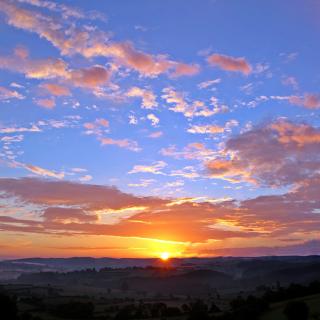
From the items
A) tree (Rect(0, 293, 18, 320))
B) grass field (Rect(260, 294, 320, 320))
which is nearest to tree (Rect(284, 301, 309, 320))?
grass field (Rect(260, 294, 320, 320))

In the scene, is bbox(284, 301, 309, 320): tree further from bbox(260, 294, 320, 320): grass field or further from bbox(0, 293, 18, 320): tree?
bbox(0, 293, 18, 320): tree

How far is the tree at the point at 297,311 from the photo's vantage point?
84.4 m

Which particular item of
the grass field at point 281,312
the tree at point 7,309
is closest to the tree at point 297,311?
the grass field at point 281,312

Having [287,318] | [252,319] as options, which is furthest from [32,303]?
[287,318]

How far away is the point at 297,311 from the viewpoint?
284ft

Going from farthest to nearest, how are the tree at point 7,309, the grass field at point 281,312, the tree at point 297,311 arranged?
the tree at point 7,309
the grass field at point 281,312
the tree at point 297,311

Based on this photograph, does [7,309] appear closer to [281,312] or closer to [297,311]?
[281,312]

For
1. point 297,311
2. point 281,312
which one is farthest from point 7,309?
point 297,311

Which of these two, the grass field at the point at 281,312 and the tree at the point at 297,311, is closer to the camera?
the tree at the point at 297,311

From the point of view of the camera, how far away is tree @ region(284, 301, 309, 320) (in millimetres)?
84375

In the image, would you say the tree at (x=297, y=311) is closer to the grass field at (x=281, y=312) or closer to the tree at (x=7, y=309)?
the grass field at (x=281, y=312)

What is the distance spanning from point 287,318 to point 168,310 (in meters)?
54.2

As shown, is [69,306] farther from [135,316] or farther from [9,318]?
[9,318]

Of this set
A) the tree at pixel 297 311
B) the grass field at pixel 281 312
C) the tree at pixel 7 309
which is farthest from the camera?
the tree at pixel 7 309
